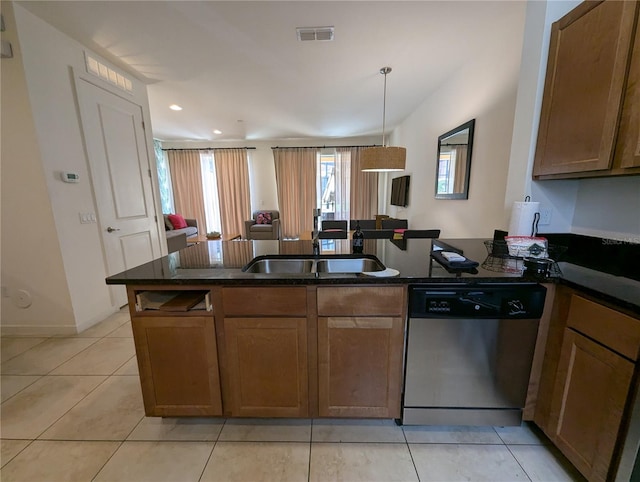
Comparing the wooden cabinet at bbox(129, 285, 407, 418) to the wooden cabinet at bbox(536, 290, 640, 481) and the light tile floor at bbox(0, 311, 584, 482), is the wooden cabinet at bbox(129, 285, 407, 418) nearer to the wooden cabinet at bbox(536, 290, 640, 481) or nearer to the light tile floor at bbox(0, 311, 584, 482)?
the light tile floor at bbox(0, 311, 584, 482)

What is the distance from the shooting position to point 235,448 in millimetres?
1291

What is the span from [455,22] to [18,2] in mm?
3263

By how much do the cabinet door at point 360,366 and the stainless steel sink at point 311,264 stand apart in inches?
17.9

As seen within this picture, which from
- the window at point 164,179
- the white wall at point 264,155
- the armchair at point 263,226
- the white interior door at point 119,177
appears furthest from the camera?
the white wall at point 264,155

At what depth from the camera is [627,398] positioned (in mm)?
878

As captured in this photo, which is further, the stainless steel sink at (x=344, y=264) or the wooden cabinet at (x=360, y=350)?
the stainless steel sink at (x=344, y=264)

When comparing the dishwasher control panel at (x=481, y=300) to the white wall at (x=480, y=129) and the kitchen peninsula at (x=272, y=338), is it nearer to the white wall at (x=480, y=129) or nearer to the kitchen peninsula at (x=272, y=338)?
the kitchen peninsula at (x=272, y=338)

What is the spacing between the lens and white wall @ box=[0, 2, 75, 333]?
1940 mm

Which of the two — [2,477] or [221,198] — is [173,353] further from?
[221,198]

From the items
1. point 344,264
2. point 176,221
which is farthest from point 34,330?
point 176,221

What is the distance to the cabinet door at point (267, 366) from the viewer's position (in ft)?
4.06

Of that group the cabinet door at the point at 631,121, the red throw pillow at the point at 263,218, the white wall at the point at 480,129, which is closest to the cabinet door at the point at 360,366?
the cabinet door at the point at 631,121

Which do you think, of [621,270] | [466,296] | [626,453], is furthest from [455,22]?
[626,453]

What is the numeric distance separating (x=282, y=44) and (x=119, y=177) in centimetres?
222
